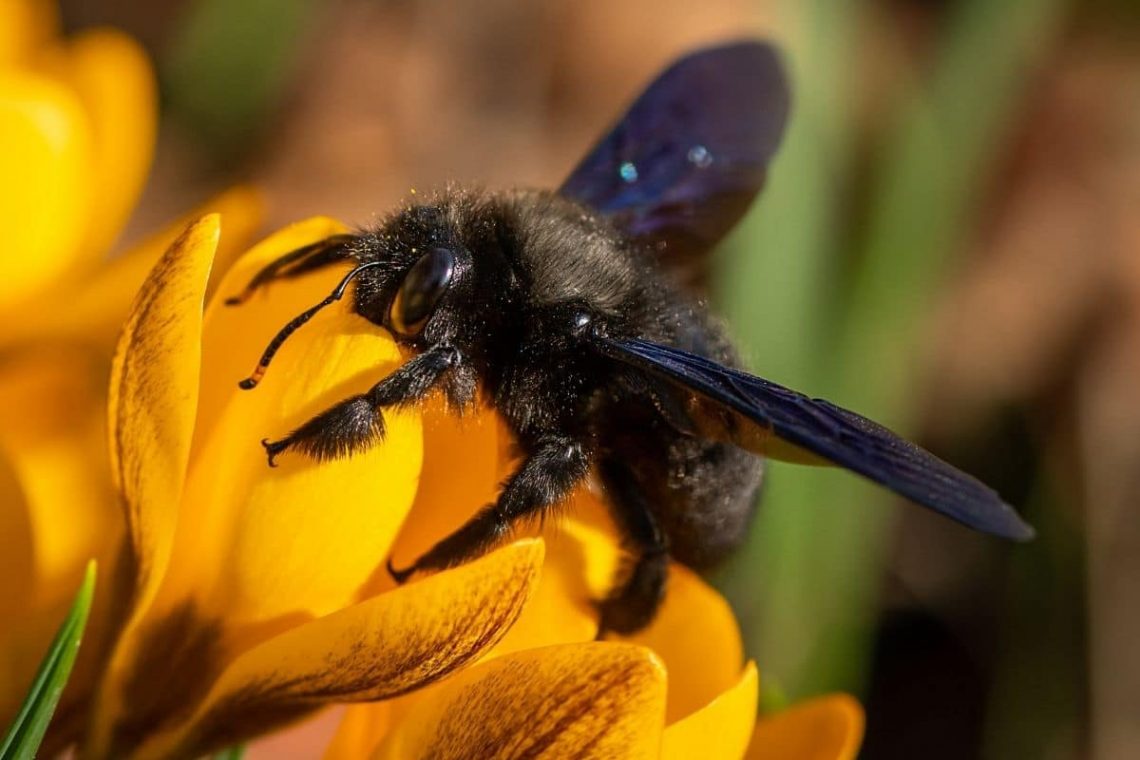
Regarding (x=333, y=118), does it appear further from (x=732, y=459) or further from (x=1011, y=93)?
(x=732, y=459)

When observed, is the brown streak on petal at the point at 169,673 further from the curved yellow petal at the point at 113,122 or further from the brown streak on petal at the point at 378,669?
the curved yellow petal at the point at 113,122

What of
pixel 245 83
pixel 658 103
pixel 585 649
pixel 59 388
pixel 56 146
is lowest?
pixel 585 649

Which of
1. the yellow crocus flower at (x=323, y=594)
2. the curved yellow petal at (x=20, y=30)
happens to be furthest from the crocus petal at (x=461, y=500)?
the curved yellow petal at (x=20, y=30)

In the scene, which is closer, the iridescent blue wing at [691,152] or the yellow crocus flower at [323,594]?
the yellow crocus flower at [323,594]

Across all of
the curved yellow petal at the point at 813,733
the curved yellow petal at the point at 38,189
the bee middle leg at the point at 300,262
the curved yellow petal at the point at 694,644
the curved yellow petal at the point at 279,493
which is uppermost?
the curved yellow petal at the point at 38,189

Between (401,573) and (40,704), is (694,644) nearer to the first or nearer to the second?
(401,573)

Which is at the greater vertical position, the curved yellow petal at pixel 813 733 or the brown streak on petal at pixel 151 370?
the brown streak on petal at pixel 151 370

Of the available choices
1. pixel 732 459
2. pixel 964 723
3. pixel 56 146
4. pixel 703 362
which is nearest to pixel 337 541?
pixel 703 362

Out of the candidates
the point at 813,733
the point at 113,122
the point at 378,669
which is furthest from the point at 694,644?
the point at 113,122
